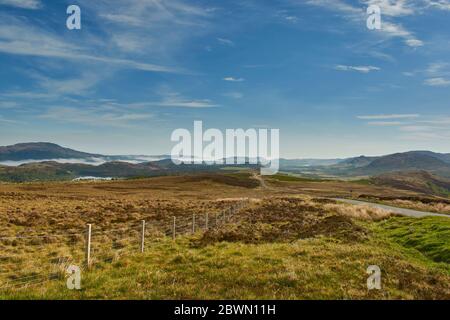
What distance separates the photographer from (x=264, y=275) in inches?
479

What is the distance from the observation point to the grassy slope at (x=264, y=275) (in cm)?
1026

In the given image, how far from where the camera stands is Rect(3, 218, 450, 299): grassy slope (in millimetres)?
10258

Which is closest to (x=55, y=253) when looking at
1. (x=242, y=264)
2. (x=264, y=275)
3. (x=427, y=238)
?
(x=242, y=264)

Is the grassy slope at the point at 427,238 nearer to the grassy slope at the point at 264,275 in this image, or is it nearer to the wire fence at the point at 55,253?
the grassy slope at the point at 264,275

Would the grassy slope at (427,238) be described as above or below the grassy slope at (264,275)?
below

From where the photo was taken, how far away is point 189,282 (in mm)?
11562

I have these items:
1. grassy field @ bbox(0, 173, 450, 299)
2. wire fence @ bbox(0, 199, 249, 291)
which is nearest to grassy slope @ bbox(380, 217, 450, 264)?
grassy field @ bbox(0, 173, 450, 299)

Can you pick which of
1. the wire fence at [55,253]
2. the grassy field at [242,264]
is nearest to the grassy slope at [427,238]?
the grassy field at [242,264]

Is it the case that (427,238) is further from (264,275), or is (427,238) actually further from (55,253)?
(55,253)

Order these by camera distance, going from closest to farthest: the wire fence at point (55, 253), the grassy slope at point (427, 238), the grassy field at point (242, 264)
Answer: the grassy field at point (242, 264)
the wire fence at point (55, 253)
the grassy slope at point (427, 238)

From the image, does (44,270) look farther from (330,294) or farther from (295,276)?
(330,294)

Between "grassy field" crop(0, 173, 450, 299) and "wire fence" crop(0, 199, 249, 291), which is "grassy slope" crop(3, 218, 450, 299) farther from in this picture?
"wire fence" crop(0, 199, 249, 291)
